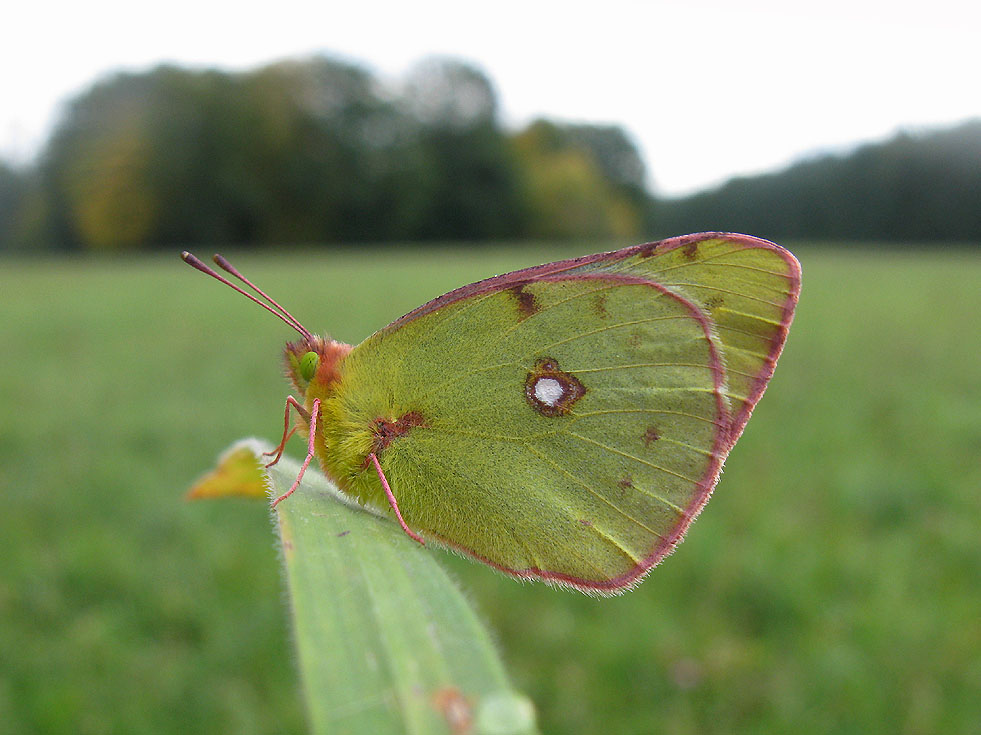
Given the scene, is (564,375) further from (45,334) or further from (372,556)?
(45,334)

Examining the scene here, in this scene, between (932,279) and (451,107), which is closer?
(932,279)

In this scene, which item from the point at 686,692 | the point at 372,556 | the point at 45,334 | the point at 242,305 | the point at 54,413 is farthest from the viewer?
the point at 242,305

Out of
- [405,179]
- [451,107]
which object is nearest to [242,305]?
[405,179]

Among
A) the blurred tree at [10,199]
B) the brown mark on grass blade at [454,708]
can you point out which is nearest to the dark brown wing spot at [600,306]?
the brown mark on grass blade at [454,708]

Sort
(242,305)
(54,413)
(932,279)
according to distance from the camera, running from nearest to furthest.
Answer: (54,413) → (242,305) → (932,279)

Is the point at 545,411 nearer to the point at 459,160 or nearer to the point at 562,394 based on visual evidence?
the point at 562,394

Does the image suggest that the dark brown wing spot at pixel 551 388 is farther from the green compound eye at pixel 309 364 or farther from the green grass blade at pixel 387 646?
the green grass blade at pixel 387 646
